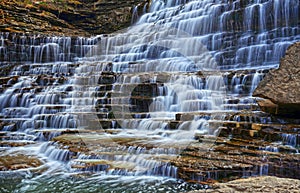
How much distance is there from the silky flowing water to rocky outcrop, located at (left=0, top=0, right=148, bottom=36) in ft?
6.75

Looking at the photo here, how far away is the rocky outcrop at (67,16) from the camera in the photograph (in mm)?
20281

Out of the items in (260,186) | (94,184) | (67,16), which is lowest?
(94,184)

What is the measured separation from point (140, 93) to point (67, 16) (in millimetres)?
14791

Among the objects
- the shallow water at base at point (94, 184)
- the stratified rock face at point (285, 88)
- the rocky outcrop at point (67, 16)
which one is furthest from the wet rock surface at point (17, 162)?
the rocky outcrop at point (67, 16)

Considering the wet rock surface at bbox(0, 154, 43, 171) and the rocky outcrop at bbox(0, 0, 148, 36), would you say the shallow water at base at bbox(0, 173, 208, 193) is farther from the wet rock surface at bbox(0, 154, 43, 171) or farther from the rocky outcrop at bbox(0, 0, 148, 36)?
the rocky outcrop at bbox(0, 0, 148, 36)

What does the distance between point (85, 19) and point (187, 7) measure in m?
9.05

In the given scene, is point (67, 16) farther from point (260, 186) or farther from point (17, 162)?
point (260, 186)

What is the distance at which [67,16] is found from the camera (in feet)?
76.1

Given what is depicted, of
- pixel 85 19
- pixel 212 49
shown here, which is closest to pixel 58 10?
pixel 85 19

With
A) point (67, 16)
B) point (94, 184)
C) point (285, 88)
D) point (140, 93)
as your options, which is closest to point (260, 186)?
point (94, 184)

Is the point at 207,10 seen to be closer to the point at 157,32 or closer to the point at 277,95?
the point at 157,32

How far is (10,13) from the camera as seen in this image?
66.7 ft

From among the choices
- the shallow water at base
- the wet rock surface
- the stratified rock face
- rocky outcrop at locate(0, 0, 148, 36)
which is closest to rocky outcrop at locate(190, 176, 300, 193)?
the shallow water at base

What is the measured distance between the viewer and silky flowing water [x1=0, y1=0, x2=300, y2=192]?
6.30 meters
